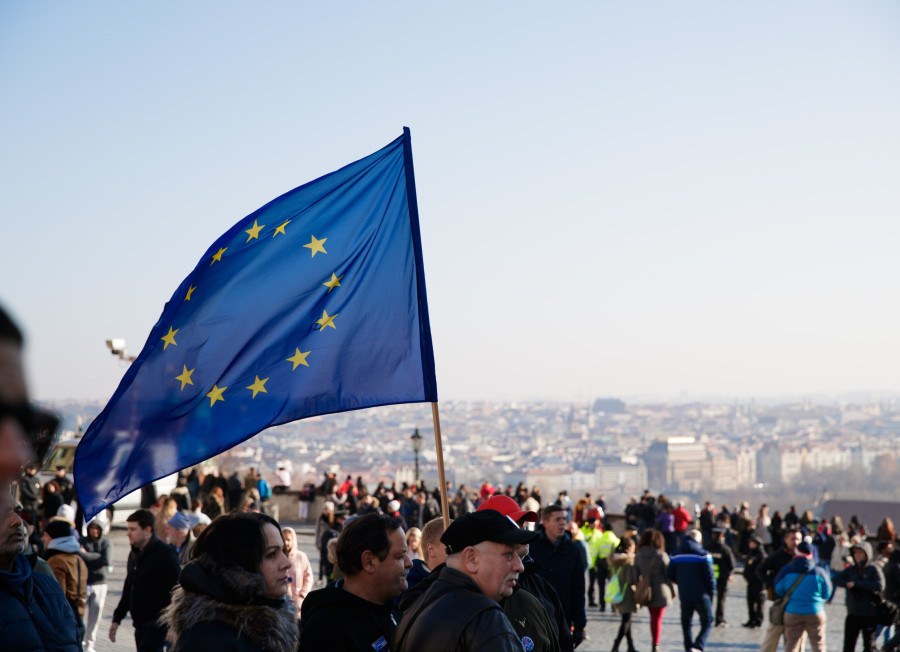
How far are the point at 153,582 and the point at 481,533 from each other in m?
4.02

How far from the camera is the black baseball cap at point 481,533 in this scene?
3.42m

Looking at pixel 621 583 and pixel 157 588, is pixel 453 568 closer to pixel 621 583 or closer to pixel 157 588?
pixel 157 588

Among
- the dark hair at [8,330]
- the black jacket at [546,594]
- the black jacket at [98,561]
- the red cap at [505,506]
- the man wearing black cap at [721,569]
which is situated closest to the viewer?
the dark hair at [8,330]

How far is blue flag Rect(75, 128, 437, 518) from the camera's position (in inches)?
216

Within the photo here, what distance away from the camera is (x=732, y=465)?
159000 millimetres

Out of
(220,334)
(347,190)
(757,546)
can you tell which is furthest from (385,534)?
(757,546)

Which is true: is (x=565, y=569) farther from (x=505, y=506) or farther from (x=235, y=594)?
(x=235, y=594)

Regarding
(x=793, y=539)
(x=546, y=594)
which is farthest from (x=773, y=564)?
(x=546, y=594)

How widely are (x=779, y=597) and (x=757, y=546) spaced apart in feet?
12.9

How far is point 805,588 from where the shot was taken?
32.4 feet

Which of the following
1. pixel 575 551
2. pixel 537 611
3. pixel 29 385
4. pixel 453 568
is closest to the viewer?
pixel 29 385

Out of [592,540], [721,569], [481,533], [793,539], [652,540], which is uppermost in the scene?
[481,533]

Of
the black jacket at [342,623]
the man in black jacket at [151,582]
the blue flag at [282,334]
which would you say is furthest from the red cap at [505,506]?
the man in black jacket at [151,582]

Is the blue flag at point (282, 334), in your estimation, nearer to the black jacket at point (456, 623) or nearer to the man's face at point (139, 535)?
the man's face at point (139, 535)
